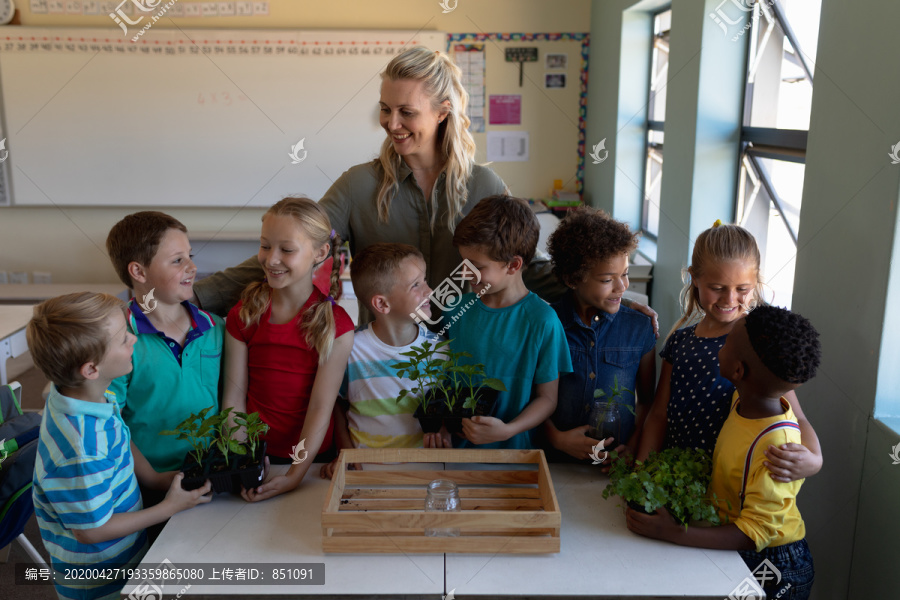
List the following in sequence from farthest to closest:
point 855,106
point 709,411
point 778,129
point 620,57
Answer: point 620,57 < point 778,129 < point 855,106 < point 709,411

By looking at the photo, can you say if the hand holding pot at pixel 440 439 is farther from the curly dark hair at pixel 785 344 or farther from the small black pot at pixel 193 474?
the curly dark hair at pixel 785 344

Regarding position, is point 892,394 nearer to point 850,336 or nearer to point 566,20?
point 850,336

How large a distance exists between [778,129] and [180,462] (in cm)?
256

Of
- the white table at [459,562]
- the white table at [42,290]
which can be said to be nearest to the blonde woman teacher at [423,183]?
the white table at [459,562]

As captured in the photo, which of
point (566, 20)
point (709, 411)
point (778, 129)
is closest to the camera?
point (709, 411)

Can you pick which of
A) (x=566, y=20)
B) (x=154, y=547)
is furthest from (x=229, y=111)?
(x=154, y=547)

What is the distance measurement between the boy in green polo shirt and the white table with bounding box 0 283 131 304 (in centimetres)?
333

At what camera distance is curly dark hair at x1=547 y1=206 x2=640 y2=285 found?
6.35 ft

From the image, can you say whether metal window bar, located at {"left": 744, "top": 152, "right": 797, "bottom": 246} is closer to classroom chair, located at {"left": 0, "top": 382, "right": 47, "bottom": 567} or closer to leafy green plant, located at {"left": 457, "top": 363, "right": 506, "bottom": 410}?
leafy green plant, located at {"left": 457, "top": 363, "right": 506, "bottom": 410}

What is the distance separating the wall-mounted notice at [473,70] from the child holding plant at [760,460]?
401cm

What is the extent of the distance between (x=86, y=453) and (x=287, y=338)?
0.60 meters

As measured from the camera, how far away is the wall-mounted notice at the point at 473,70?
17.4 feet

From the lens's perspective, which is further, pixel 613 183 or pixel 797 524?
pixel 613 183

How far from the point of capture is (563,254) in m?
2.01
